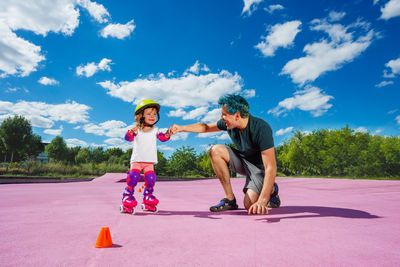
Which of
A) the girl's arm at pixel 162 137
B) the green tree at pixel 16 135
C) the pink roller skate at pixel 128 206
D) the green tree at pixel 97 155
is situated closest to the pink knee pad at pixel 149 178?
the pink roller skate at pixel 128 206

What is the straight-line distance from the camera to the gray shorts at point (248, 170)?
332 centimetres

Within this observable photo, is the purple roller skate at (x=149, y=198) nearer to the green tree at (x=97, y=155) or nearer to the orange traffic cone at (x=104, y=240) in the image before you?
the orange traffic cone at (x=104, y=240)

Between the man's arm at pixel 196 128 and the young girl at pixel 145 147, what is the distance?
0.15 m

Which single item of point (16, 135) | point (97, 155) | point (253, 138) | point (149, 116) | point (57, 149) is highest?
point (16, 135)

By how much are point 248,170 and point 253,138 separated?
2.06ft

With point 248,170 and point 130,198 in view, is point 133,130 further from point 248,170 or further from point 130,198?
point 248,170

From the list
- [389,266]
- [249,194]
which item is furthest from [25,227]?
[389,266]

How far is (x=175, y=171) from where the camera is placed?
115ft

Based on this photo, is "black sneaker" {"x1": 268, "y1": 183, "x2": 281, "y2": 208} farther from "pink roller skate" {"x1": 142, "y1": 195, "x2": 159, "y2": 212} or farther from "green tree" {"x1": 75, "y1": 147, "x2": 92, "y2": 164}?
"green tree" {"x1": 75, "y1": 147, "x2": 92, "y2": 164}

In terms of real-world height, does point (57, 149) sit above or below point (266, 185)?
above

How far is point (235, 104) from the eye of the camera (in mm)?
3039

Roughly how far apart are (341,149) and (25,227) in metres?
34.9

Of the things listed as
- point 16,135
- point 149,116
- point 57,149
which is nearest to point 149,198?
point 149,116

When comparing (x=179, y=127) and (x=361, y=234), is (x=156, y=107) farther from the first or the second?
(x=361, y=234)
